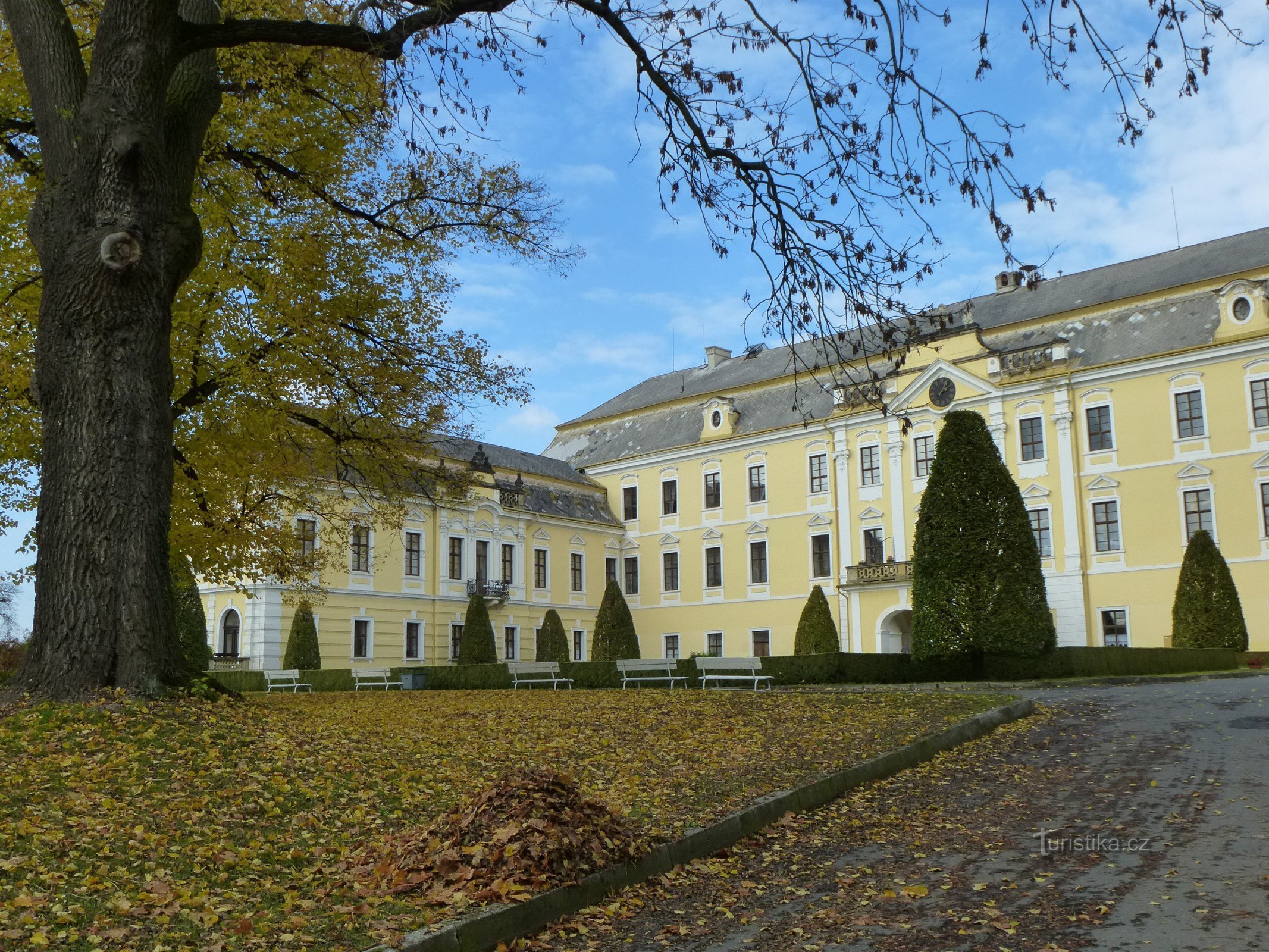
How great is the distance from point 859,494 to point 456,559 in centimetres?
1459

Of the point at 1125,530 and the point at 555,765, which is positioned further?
the point at 1125,530

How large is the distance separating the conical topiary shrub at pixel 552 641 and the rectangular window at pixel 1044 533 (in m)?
15.2

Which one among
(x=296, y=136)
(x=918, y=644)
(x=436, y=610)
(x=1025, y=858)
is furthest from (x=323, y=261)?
(x=436, y=610)

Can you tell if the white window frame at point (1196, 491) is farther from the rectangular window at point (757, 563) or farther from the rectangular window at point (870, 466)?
the rectangular window at point (757, 563)

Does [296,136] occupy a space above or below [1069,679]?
above

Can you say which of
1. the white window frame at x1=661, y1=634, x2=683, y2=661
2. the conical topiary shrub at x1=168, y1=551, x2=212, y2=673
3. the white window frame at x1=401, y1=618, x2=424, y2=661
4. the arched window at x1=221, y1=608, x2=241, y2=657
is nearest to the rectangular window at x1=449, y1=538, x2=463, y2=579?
the white window frame at x1=401, y1=618, x2=424, y2=661

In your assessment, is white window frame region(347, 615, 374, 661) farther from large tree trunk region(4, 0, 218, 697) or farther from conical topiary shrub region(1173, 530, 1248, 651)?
large tree trunk region(4, 0, 218, 697)

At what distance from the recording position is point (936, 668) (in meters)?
22.1

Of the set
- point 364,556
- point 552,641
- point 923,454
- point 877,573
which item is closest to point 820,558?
point 877,573

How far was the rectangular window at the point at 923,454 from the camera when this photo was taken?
120 feet

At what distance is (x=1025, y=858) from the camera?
6.11 meters

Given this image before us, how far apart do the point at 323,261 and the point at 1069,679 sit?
617 inches

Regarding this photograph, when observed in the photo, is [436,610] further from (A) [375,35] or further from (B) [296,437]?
(A) [375,35]

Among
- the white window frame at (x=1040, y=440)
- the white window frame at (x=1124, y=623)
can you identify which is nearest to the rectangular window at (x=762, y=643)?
the white window frame at (x=1040, y=440)
